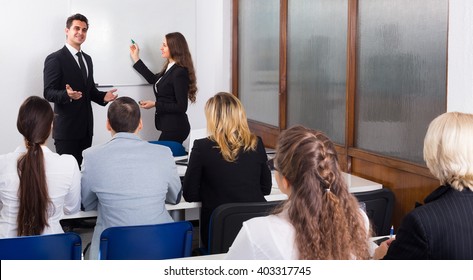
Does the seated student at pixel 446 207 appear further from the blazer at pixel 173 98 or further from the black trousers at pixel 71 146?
the black trousers at pixel 71 146

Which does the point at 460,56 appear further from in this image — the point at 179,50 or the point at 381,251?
the point at 179,50

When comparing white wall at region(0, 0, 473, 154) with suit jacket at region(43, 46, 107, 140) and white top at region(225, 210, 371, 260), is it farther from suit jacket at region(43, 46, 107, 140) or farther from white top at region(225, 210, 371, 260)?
white top at region(225, 210, 371, 260)

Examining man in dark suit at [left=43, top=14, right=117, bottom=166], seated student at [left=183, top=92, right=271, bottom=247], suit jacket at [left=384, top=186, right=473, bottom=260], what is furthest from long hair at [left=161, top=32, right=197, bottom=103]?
suit jacket at [left=384, top=186, right=473, bottom=260]

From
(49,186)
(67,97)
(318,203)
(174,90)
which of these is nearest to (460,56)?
(318,203)

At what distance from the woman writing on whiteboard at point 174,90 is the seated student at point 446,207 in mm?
3846

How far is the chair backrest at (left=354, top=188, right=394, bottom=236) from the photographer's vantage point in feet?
12.1

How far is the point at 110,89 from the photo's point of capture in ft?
21.4

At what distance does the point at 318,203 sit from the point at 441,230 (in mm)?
374

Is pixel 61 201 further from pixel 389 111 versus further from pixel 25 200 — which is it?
pixel 389 111

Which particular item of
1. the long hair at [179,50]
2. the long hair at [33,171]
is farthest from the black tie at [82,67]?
the long hair at [33,171]

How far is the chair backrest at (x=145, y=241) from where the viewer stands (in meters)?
2.88

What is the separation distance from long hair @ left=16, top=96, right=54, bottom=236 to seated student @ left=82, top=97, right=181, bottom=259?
0.86 feet

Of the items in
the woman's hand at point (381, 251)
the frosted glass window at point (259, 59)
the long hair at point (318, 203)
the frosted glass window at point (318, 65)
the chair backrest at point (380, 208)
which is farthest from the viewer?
A: the frosted glass window at point (259, 59)
